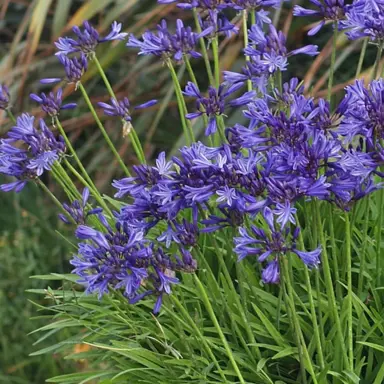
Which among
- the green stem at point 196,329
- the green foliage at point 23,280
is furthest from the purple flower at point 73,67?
the green foliage at point 23,280

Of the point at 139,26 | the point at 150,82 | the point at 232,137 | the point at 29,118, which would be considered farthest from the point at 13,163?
the point at 150,82

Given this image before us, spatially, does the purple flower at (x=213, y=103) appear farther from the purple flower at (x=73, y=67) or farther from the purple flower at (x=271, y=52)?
the purple flower at (x=73, y=67)

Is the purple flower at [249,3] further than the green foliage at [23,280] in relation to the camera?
No

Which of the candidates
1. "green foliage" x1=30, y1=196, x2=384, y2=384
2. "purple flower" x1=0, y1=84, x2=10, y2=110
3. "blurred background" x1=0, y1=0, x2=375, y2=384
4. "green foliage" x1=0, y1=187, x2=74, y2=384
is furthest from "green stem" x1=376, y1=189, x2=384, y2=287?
"green foliage" x1=0, y1=187, x2=74, y2=384

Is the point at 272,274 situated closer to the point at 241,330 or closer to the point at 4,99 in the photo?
the point at 241,330

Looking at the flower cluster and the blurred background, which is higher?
the flower cluster

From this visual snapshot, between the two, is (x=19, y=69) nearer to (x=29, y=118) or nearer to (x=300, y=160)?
(x=29, y=118)

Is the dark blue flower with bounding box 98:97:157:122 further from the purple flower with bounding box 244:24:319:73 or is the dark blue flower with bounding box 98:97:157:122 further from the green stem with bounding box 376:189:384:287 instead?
the green stem with bounding box 376:189:384:287

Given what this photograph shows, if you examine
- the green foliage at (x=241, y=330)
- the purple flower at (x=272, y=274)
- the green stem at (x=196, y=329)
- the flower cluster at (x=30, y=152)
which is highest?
the flower cluster at (x=30, y=152)

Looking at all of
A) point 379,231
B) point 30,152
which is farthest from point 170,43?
point 379,231
